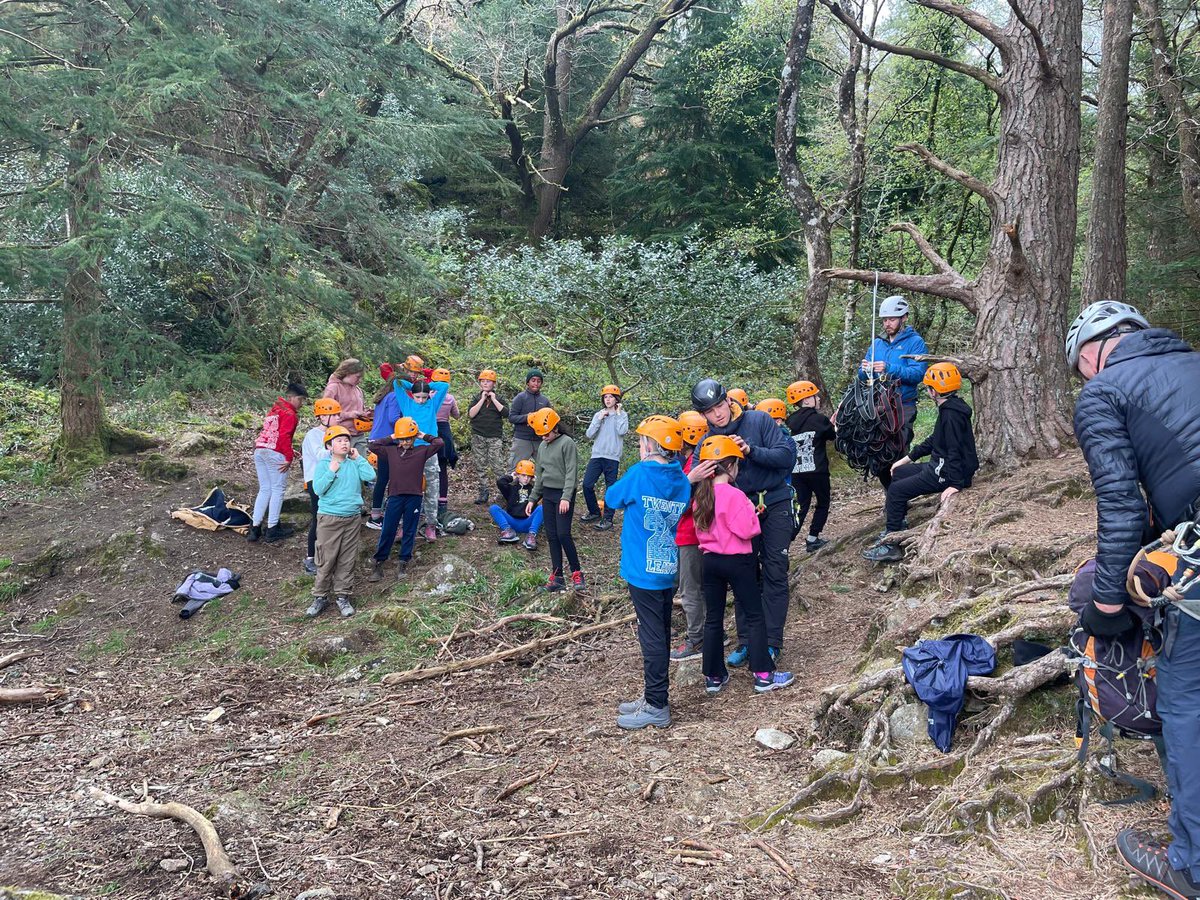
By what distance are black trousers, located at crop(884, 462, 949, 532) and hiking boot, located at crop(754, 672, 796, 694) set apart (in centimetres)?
246

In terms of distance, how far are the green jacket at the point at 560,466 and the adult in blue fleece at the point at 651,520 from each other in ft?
9.16

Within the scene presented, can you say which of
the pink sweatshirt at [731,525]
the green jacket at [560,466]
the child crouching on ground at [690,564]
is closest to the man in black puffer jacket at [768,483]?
the child crouching on ground at [690,564]

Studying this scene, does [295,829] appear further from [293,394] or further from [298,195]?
[298,195]

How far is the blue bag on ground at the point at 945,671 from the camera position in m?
3.89

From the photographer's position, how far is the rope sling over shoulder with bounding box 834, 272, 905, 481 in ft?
23.5

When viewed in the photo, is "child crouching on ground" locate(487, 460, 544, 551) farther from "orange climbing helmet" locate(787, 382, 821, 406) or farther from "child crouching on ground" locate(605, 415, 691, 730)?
"child crouching on ground" locate(605, 415, 691, 730)

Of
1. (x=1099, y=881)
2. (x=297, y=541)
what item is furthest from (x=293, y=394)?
(x=1099, y=881)

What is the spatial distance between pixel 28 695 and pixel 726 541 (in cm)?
584

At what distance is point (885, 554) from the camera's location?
7.19 meters

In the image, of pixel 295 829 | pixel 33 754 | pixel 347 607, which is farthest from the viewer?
pixel 347 607

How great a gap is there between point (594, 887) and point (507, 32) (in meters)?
22.1

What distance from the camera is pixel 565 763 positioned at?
4.77m

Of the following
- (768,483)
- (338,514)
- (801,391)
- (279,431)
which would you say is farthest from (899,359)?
(279,431)

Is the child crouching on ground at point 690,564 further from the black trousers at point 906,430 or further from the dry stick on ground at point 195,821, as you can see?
the dry stick on ground at point 195,821
